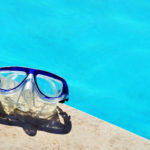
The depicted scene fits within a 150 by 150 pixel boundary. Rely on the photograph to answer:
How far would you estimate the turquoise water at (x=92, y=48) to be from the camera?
3.20 meters

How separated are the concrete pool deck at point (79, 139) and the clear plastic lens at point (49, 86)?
8.0 inches

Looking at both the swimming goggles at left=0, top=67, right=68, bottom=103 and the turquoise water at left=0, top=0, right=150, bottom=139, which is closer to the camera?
the swimming goggles at left=0, top=67, right=68, bottom=103

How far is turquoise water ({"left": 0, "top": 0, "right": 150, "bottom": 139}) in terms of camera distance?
3197 millimetres

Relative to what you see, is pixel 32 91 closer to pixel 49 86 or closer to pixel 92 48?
pixel 49 86

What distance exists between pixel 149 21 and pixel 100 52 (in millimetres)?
849

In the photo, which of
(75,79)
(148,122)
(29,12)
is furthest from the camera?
(29,12)

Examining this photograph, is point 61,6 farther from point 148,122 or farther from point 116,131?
point 116,131

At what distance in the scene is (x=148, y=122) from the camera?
3088 mm

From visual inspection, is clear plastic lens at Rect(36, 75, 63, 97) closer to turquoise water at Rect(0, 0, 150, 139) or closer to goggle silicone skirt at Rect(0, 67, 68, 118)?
goggle silicone skirt at Rect(0, 67, 68, 118)

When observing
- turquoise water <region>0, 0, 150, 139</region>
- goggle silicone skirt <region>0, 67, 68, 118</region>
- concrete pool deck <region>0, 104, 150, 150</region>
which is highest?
turquoise water <region>0, 0, 150, 139</region>

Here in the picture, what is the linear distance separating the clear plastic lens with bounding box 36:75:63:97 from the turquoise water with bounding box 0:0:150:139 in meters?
0.81

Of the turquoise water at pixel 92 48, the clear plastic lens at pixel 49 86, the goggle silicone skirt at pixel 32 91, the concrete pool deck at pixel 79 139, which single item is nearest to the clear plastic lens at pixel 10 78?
the goggle silicone skirt at pixel 32 91

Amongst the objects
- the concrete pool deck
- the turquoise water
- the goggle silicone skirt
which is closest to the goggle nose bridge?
the goggle silicone skirt

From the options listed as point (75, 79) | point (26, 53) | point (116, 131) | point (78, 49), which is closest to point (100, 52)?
point (78, 49)
